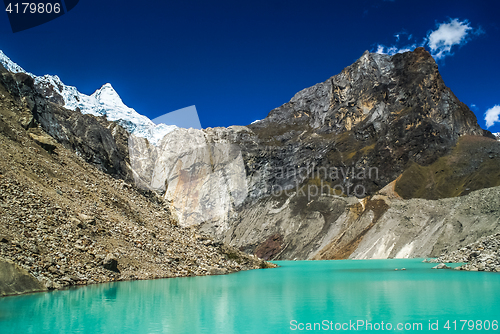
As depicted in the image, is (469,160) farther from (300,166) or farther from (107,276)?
(107,276)

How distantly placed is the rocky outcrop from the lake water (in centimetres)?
46

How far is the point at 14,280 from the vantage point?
48.6 feet

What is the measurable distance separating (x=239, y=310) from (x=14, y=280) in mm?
9252

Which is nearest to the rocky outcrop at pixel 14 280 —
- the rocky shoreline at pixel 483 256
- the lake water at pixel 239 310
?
the lake water at pixel 239 310

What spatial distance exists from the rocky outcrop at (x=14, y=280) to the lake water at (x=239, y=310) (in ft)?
1.50

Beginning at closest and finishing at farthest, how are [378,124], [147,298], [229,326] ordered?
1. [229,326]
2. [147,298]
3. [378,124]

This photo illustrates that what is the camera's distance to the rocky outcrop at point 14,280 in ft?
47.8

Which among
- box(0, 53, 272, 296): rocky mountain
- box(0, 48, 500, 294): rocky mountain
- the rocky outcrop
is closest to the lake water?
the rocky outcrop

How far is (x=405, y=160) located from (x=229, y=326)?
87.9m

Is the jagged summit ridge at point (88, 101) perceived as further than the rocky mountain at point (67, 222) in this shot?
Yes

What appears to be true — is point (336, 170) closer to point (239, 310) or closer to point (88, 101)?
point (239, 310)

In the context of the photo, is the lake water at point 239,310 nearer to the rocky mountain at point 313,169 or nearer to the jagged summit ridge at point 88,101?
the rocky mountain at point 313,169

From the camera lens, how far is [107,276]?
19.6 metres

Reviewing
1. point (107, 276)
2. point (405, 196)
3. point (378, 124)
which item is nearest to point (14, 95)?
point (107, 276)
